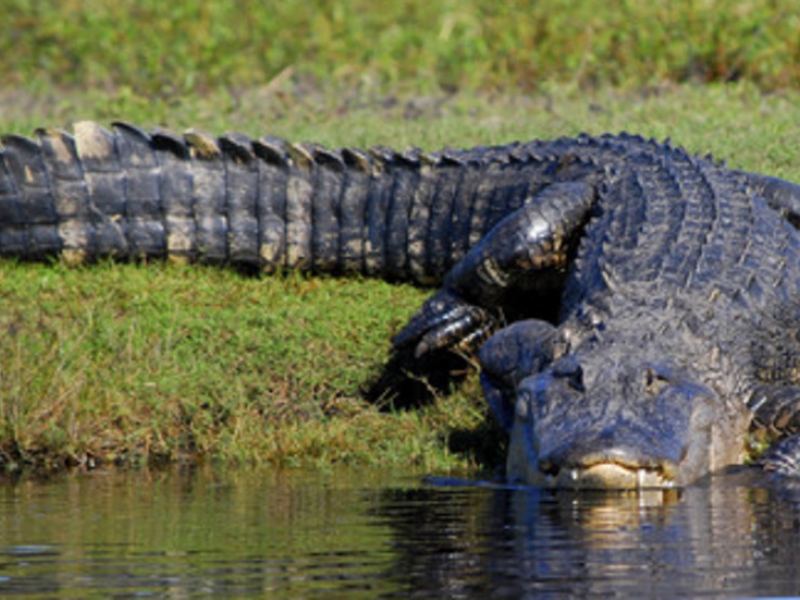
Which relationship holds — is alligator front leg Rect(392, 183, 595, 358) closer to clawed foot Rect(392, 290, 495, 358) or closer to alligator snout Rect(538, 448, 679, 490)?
clawed foot Rect(392, 290, 495, 358)

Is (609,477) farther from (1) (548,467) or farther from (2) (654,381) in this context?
(2) (654,381)

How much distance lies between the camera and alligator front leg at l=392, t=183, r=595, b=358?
26.3 ft

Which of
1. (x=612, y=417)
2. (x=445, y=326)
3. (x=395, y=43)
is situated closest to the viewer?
(x=612, y=417)

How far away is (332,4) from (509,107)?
3838mm

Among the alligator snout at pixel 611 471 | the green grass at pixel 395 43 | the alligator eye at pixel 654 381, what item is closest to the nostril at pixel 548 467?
the alligator snout at pixel 611 471

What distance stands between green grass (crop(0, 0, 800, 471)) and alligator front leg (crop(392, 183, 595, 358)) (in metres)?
0.30

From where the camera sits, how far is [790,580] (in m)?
4.21

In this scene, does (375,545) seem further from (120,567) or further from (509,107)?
(509,107)

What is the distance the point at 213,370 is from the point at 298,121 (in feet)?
15.0

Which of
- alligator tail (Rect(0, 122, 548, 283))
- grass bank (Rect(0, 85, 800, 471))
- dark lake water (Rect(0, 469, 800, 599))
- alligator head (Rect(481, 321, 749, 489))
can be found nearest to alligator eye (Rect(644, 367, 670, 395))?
alligator head (Rect(481, 321, 749, 489))

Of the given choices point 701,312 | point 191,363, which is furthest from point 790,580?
point 191,363

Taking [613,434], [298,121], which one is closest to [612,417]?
[613,434]

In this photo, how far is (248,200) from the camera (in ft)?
29.5

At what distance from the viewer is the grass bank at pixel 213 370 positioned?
272 inches
